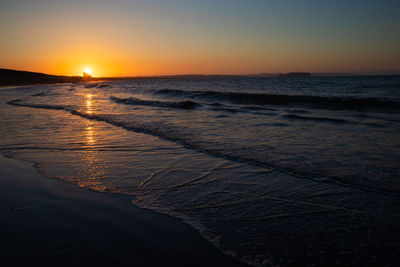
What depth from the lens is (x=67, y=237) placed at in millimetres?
2590

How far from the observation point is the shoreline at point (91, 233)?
7.44 ft

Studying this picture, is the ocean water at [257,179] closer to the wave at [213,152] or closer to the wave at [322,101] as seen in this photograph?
the wave at [213,152]

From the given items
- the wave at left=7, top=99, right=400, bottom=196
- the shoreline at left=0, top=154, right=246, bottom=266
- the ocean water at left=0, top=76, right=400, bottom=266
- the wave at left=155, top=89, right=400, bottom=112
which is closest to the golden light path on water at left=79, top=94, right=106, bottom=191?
the ocean water at left=0, top=76, right=400, bottom=266

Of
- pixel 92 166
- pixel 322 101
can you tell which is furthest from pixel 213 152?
pixel 322 101

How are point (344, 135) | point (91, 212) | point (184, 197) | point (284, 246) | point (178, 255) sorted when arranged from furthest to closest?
1. point (344, 135)
2. point (184, 197)
3. point (91, 212)
4. point (284, 246)
5. point (178, 255)

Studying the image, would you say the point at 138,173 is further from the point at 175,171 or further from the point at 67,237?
the point at 67,237

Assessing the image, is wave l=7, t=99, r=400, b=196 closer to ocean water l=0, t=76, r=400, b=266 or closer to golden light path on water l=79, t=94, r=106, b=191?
ocean water l=0, t=76, r=400, b=266

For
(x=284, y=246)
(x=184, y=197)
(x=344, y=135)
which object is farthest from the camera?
(x=344, y=135)

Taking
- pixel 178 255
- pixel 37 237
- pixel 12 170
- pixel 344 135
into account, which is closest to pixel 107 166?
pixel 12 170

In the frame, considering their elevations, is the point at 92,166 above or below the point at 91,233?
above

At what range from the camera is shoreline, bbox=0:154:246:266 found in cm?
227

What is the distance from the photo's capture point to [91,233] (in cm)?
267

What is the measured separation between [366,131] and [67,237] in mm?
8894

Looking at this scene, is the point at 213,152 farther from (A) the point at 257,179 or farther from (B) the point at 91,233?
(B) the point at 91,233
